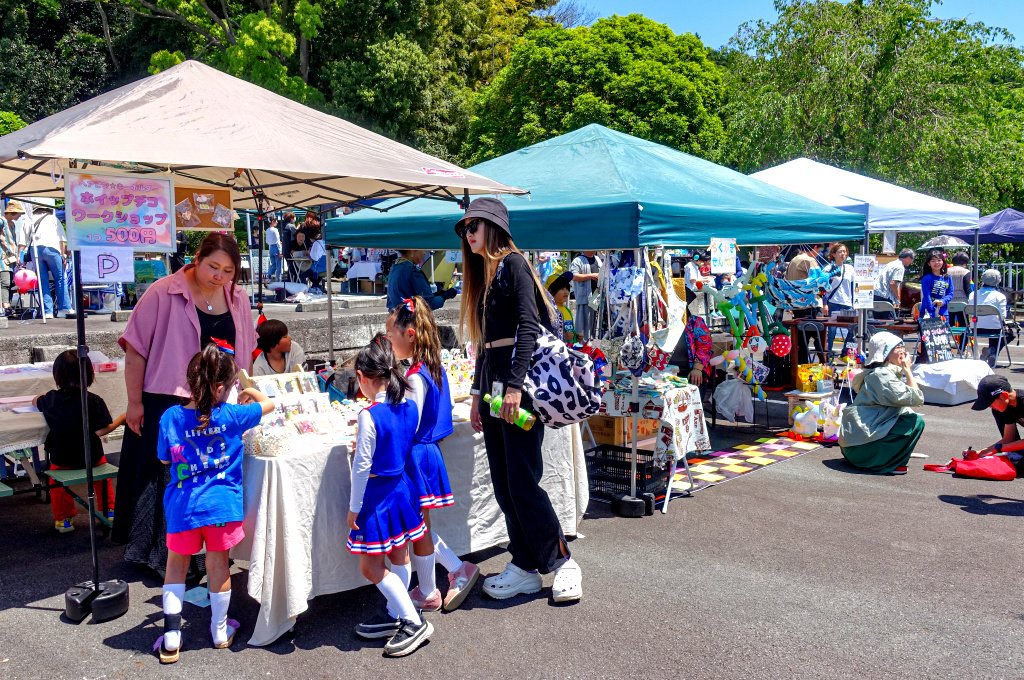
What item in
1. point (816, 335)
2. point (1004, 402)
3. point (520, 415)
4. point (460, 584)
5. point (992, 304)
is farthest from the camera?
point (992, 304)

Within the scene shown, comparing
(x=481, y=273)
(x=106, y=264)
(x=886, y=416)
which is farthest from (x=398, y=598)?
(x=886, y=416)

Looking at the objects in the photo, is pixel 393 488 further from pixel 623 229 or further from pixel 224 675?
pixel 623 229

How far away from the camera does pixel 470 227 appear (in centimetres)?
412

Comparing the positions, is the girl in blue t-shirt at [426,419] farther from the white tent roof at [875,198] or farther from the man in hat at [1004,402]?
the white tent roof at [875,198]

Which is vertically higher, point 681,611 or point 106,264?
point 106,264

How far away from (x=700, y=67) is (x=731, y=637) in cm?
2669

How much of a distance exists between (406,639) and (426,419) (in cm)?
97

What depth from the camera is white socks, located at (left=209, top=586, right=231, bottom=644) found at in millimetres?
3785

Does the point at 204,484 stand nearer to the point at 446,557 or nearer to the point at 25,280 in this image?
the point at 446,557

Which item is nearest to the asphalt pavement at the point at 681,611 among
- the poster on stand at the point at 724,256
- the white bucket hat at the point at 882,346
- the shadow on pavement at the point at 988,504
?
the shadow on pavement at the point at 988,504

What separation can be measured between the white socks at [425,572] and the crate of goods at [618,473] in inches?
76.9

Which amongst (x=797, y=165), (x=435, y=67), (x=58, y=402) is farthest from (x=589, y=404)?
(x=435, y=67)

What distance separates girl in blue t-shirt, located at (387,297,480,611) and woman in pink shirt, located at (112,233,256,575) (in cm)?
101

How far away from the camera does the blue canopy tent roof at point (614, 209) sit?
5684mm
